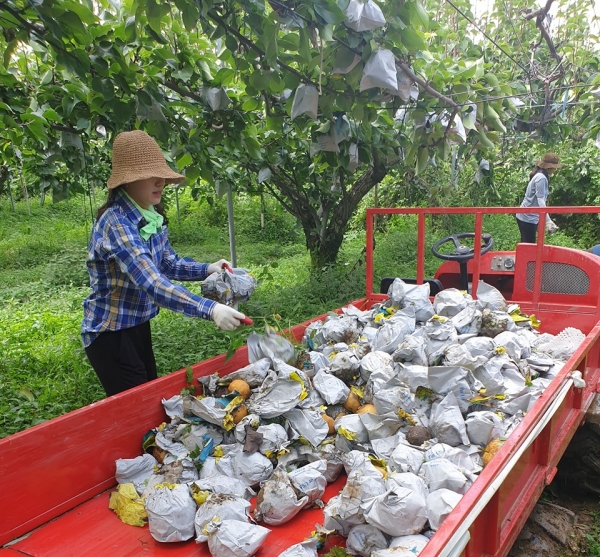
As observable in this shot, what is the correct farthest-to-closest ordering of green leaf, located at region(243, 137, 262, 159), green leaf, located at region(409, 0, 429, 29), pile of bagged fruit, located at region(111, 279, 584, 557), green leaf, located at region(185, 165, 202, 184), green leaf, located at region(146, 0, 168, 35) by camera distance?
green leaf, located at region(243, 137, 262, 159), green leaf, located at region(185, 165, 202, 184), green leaf, located at region(409, 0, 429, 29), green leaf, located at region(146, 0, 168, 35), pile of bagged fruit, located at region(111, 279, 584, 557)

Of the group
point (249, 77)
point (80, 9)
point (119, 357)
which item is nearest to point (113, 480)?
point (119, 357)

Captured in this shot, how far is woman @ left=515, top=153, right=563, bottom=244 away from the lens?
255 inches

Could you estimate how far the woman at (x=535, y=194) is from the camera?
648 cm

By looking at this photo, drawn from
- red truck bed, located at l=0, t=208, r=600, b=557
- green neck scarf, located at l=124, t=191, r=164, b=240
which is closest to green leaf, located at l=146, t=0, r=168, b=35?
green neck scarf, located at l=124, t=191, r=164, b=240

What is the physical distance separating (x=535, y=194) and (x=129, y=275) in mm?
6087

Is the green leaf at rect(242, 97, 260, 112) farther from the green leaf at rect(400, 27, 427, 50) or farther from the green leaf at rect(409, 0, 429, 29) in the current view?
the green leaf at rect(409, 0, 429, 29)

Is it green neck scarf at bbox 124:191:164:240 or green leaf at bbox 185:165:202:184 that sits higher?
green leaf at bbox 185:165:202:184

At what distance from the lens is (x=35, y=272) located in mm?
9508

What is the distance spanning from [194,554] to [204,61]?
2941mm

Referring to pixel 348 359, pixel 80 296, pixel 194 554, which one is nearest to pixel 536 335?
pixel 348 359

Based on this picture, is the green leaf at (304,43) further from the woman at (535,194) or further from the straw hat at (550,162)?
the straw hat at (550,162)

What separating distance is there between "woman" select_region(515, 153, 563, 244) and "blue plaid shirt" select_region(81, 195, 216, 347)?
17.1 ft

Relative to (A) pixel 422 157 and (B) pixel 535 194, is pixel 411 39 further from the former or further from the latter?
(B) pixel 535 194

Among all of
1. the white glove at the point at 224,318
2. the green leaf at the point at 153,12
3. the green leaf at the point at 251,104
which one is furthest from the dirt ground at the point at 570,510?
the green leaf at the point at 153,12
